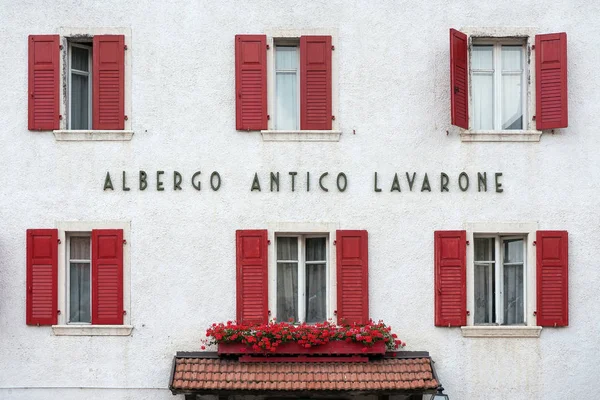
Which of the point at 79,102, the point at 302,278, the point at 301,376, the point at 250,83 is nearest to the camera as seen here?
the point at 301,376

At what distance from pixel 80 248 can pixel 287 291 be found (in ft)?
10.5

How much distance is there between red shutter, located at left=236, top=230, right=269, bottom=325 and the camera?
46.6ft

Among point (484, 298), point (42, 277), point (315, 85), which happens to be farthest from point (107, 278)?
point (484, 298)

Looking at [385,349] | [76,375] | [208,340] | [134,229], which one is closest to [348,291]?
[385,349]

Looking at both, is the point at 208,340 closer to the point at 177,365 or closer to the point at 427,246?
the point at 177,365

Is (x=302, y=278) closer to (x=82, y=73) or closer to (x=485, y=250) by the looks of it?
(x=485, y=250)

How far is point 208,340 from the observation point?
46.9 ft

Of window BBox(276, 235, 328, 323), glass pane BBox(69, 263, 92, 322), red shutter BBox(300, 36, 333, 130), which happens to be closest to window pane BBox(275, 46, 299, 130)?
red shutter BBox(300, 36, 333, 130)

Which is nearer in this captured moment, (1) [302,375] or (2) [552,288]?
(1) [302,375]

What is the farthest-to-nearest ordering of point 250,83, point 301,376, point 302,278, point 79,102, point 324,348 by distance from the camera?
point 79,102, point 302,278, point 250,83, point 324,348, point 301,376

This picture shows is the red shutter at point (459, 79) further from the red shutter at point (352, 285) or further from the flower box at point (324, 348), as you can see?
the flower box at point (324, 348)

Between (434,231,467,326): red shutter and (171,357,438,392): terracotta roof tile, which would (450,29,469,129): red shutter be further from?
(171,357,438,392): terracotta roof tile

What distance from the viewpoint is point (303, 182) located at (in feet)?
47.2

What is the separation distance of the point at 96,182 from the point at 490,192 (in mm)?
5909
